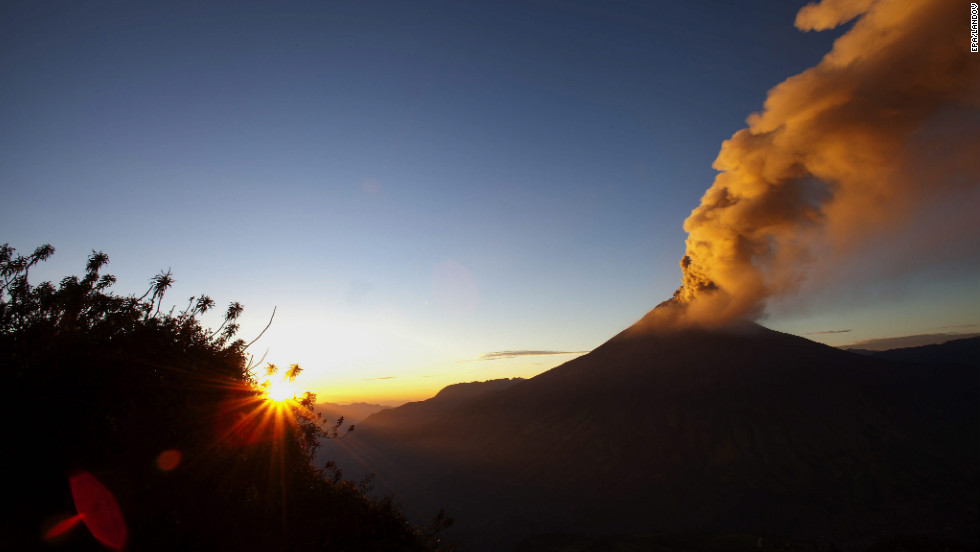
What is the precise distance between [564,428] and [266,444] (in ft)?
617

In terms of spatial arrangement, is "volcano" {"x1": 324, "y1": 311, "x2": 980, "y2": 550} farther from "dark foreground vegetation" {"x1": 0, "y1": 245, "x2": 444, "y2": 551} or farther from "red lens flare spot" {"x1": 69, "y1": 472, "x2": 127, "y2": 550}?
"red lens flare spot" {"x1": 69, "y1": 472, "x2": 127, "y2": 550}

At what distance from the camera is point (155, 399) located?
13422 millimetres

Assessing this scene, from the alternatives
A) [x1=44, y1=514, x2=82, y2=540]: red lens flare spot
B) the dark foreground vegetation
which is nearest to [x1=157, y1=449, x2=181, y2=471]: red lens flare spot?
the dark foreground vegetation

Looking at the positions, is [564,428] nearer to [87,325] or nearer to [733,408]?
[733,408]

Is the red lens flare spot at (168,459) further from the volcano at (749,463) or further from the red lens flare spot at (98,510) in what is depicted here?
the volcano at (749,463)

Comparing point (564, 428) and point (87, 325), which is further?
point (564, 428)

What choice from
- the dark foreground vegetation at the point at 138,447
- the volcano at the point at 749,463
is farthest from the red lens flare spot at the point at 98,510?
the volcano at the point at 749,463

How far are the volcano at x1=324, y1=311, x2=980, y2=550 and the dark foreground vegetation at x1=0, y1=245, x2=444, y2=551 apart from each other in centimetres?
13250

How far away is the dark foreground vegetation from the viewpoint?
1086 cm

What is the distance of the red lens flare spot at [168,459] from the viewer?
13.0 m

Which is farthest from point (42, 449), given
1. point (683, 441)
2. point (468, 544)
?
point (683, 441)

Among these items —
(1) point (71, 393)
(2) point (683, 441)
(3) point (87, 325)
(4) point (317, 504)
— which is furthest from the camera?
(2) point (683, 441)

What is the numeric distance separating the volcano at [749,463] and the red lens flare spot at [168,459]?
13702cm

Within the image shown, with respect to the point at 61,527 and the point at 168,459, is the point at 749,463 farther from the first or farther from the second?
the point at 61,527
